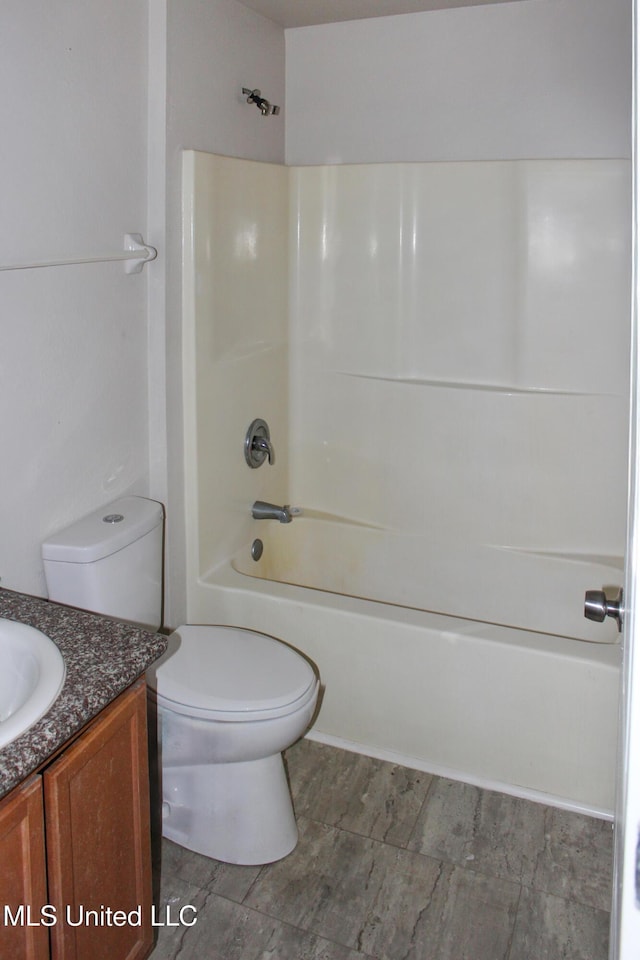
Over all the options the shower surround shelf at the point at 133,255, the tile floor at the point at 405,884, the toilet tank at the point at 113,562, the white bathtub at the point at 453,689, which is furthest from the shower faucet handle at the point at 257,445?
the tile floor at the point at 405,884

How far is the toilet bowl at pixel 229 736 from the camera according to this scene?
1930mm

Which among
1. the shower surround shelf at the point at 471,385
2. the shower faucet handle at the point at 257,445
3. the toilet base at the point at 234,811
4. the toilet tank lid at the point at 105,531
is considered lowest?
the toilet base at the point at 234,811

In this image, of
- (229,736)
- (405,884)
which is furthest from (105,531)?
(405,884)

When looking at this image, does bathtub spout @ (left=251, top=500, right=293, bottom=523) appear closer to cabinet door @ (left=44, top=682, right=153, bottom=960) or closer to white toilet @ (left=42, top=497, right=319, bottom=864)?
white toilet @ (left=42, top=497, right=319, bottom=864)

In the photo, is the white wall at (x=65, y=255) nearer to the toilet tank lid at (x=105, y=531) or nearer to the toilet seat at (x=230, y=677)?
the toilet tank lid at (x=105, y=531)

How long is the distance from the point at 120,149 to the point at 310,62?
1.10m

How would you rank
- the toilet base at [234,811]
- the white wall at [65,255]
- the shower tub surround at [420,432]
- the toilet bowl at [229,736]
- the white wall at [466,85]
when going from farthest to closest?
the white wall at [466,85] < the shower tub surround at [420,432] < the toilet base at [234,811] < the toilet bowl at [229,736] < the white wall at [65,255]

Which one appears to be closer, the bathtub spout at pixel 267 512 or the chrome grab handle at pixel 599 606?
the chrome grab handle at pixel 599 606

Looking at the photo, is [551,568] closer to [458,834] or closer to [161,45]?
[458,834]

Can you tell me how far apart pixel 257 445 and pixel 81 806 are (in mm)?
1528

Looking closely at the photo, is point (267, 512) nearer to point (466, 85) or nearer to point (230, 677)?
point (230, 677)

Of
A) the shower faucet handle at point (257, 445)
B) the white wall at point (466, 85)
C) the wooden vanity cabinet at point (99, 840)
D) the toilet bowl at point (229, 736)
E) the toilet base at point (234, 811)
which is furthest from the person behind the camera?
the shower faucet handle at point (257, 445)

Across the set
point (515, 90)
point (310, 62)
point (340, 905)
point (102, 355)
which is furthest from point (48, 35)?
point (340, 905)

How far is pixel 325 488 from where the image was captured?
309 centimetres
